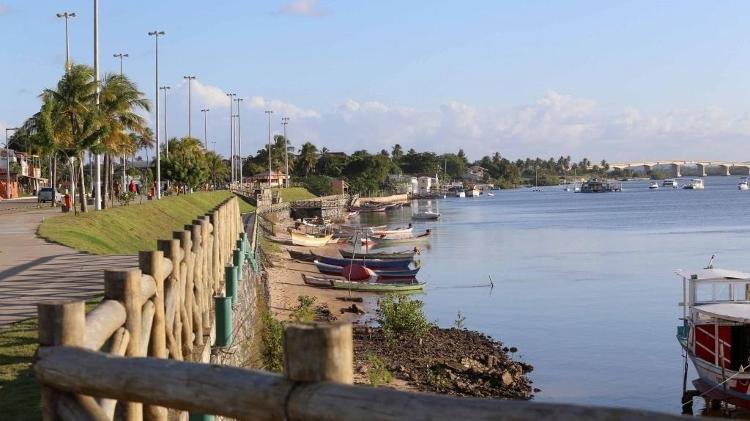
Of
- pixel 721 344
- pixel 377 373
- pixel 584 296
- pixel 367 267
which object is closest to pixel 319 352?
pixel 377 373

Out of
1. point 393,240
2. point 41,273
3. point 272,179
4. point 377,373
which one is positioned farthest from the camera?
point 272,179

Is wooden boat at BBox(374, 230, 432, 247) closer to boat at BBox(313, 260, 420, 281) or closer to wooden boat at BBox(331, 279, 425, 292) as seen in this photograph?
boat at BBox(313, 260, 420, 281)

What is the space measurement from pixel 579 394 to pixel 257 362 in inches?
373

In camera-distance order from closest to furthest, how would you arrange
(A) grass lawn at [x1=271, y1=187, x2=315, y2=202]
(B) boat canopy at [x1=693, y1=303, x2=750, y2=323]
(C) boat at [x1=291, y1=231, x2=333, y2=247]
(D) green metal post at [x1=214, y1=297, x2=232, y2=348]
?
(D) green metal post at [x1=214, y1=297, x2=232, y2=348]
(B) boat canopy at [x1=693, y1=303, x2=750, y2=323]
(C) boat at [x1=291, y1=231, x2=333, y2=247]
(A) grass lawn at [x1=271, y1=187, x2=315, y2=202]

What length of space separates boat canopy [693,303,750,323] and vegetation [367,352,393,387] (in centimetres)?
699

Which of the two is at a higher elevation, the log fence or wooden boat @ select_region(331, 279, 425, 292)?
the log fence

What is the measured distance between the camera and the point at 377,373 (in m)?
21.2

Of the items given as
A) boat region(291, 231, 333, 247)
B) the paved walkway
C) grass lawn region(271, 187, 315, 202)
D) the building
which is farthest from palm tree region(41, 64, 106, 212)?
the building

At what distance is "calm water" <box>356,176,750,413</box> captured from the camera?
25.1 metres

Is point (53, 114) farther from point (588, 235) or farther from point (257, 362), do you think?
point (588, 235)

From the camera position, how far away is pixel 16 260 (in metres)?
21.5

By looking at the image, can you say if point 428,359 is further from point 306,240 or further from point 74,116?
point 306,240

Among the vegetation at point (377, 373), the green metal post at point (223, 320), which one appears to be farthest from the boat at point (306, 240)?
the green metal post at point (223, 320)

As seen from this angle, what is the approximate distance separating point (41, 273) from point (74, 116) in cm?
2621
